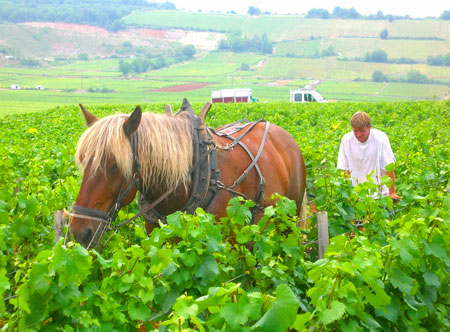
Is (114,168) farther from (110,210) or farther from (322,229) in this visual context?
(322,229)

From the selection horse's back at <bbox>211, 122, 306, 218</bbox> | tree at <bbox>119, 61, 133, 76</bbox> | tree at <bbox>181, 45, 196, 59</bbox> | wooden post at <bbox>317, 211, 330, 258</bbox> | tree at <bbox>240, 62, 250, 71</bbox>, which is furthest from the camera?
tree at <bbox>181, 45, 196, 59</bbox>

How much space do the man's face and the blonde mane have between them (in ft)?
6.29

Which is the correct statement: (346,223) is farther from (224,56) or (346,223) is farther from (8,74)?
(224,56)

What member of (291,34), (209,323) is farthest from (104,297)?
(291,34)

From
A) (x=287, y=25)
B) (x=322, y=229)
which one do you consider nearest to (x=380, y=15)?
(x=287, y=25)

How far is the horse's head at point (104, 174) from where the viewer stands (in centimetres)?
354

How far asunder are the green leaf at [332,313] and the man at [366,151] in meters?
3.08

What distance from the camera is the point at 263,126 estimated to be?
18.3 ft

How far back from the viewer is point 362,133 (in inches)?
211

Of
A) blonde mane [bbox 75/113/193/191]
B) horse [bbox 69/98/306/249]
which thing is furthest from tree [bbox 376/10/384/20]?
blonde mane [bbox 75/113/193/191]

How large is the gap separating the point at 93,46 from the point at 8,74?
4718cm

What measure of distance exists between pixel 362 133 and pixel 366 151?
0.23 meters

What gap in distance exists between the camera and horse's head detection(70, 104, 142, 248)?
3.54 meters

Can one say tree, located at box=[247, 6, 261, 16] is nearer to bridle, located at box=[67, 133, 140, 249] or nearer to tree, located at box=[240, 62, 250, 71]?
tree, located at box=[240, 62, 250, 71]
